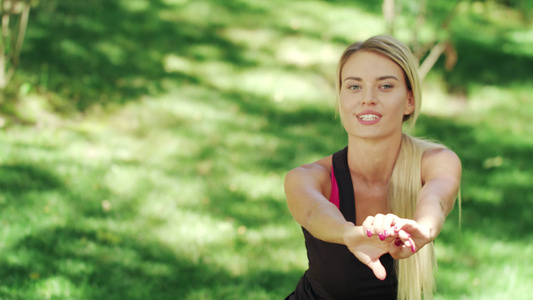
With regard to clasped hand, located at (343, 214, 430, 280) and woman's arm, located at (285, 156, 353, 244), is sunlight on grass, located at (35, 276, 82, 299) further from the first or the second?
clasped hand, located at (343, 214, 430, 280)

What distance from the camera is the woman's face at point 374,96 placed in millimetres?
2438

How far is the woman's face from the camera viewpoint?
244cm

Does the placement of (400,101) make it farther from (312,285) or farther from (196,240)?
(196,240)

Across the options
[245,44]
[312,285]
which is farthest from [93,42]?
[312,285]

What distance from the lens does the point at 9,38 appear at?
601cm

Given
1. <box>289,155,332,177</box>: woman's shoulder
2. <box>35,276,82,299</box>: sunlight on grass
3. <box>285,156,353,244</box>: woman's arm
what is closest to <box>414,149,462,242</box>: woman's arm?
<box>285,156,353,244</box>: woman's arm

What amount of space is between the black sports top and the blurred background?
1.47m

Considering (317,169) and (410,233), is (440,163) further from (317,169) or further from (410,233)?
(410,233)

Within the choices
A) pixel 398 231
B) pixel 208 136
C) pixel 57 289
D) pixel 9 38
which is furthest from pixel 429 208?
pixel 9 38

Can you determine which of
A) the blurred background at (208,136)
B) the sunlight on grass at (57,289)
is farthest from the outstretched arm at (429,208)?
the sunlight on grass at (57,289)

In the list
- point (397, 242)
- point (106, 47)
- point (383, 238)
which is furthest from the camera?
point (106, 47)

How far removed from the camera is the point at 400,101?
8.09ft

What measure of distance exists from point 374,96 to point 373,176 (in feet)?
1.19

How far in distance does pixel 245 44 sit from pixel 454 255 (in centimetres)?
395
